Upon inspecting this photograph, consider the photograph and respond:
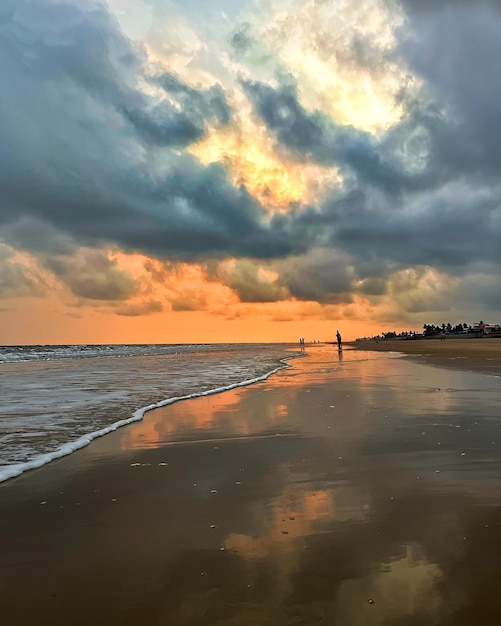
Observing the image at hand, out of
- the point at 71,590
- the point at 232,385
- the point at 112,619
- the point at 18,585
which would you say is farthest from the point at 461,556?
the point at 232,385

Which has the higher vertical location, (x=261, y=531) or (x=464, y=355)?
(x=261, y=531)

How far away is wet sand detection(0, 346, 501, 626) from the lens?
365 cm

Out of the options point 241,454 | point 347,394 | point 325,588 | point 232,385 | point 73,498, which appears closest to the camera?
point 325,588

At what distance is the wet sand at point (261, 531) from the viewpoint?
3.65 m

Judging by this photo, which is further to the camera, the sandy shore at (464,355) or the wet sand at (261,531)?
the sandy shore at (464,355)

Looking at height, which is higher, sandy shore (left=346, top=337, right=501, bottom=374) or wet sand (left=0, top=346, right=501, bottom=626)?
wet sand (left=0, top=346, right=501, bottom=626)

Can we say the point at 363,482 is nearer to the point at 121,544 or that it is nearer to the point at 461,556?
the point at 461,556

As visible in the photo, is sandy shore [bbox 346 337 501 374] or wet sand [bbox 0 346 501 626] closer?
wet sand [bbox 0 346 501 626]

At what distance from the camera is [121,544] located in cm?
489

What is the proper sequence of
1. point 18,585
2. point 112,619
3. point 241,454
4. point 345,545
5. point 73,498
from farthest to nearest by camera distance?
point 241,454 < point 73,498 < point 345,545 < point 18,585 < point 112,619

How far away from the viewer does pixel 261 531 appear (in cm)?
511

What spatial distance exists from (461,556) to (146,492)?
13.6ft

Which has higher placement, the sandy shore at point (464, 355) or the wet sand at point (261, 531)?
the wet sand at point (261, 531)

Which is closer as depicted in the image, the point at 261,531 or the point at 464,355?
the point at 261,531
